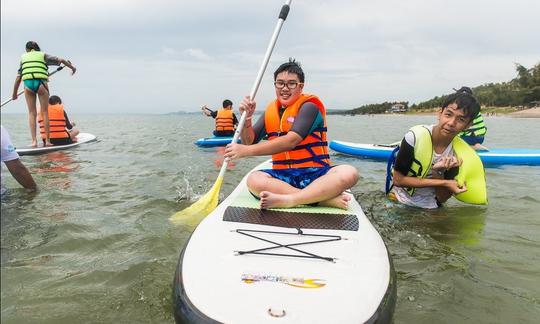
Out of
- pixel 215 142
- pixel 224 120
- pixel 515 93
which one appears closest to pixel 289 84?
pixel 215 142

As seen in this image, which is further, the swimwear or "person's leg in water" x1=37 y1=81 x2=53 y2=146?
"person's leg in water" x1=37 y1=81 x2=53 y2=146

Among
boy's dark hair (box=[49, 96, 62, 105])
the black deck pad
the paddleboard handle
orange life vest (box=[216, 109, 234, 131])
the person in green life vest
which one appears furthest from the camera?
orange life vest (box=[216, 109, 234, 131])

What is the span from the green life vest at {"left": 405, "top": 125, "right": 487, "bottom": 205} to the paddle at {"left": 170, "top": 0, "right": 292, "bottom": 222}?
6.05ft

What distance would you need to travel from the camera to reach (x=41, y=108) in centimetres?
926

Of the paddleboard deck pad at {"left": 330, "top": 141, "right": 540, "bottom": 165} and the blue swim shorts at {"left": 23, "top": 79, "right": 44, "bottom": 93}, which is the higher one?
the blue swim shorts at {"left": 23, "top": 79, "right": 44, "bottom": 93}

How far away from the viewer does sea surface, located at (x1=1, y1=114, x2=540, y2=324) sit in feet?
8.10

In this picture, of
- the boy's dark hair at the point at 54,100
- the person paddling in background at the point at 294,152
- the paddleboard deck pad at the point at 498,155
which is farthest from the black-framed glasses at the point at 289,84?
the boy's dark hair at the point at 54,100

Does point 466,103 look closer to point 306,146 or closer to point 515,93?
point 306,146

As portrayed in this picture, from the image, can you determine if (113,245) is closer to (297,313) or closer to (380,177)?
(297,313)

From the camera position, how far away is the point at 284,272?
2229 millimetres

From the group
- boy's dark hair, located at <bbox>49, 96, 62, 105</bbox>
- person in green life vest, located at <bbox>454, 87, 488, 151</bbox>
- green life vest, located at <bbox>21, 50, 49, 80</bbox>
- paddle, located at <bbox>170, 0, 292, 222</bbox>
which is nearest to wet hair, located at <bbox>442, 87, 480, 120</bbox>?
paddle, located at <bbox>170, 0, 292, 222</bbox>

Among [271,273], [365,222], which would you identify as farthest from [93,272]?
[365,222]

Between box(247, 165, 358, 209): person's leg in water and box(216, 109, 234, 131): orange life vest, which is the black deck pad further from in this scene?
box(216, 109, 234, 131): orange life vest

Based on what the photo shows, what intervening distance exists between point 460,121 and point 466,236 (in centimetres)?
112
